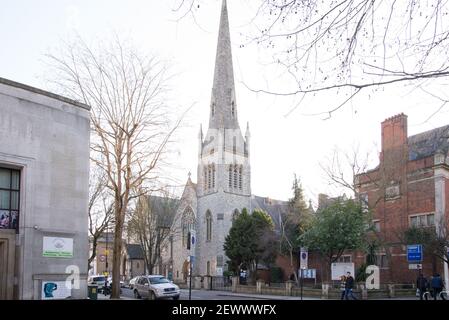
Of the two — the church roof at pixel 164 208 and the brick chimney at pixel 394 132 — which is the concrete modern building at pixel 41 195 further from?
the church roof at pixel 164 208

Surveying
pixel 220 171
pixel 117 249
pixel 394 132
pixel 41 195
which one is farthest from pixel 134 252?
pixel 41 195

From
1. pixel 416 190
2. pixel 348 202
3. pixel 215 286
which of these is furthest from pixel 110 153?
pixel 215 286

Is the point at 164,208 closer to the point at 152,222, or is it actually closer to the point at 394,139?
the point at 152,222

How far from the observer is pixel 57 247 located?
781 inches

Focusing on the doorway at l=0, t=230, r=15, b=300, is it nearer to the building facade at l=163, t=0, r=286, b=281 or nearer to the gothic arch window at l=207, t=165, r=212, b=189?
the building facade at l=163, t=0, r=286, b=281

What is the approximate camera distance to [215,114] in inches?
3243

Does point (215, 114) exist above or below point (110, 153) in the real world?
above

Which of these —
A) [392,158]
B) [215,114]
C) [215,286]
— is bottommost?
[215,286]

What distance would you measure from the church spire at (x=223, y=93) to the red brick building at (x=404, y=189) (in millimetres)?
38283

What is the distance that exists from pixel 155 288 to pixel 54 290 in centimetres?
1198

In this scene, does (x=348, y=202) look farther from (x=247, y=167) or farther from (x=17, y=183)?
(x=247, y=167)

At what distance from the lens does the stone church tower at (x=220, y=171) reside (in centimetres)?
7569

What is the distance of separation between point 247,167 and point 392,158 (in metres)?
41.2
